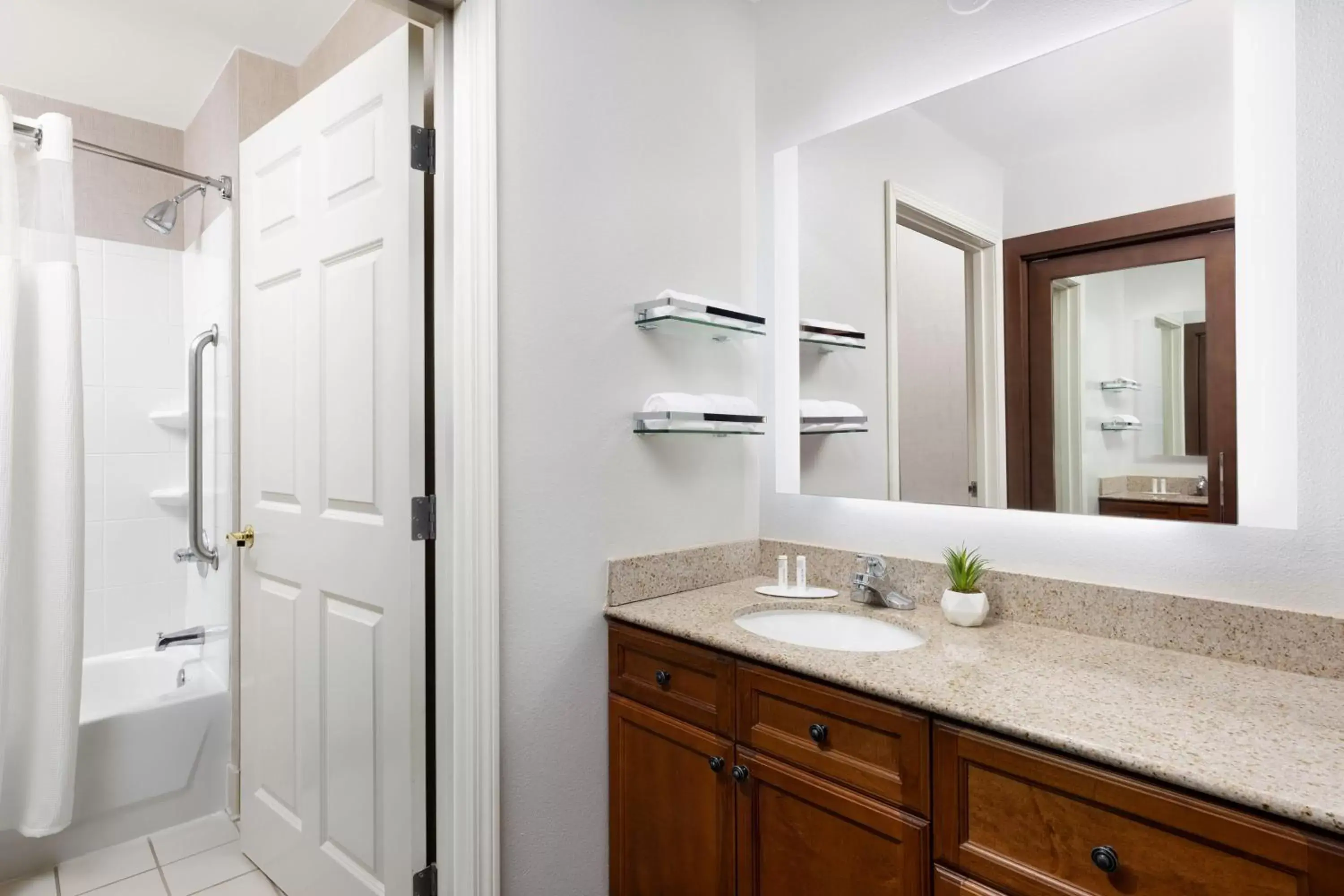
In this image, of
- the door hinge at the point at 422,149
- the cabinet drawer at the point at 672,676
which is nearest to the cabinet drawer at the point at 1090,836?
the cabinet drawer at the point at 672,676

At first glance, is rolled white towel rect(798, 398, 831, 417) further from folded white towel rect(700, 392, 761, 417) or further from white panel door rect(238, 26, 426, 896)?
white panel door rect(238, 26, 426, 896)

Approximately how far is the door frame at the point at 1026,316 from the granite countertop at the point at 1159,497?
0.43 feet

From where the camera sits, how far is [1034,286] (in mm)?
1529

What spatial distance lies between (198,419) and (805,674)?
7.83 feet

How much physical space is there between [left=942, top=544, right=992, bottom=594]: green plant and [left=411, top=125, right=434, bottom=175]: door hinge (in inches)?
55.6

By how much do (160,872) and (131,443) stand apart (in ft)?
5.42

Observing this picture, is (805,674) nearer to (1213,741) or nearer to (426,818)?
(1213,741)

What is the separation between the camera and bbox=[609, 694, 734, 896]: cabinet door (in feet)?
4.43

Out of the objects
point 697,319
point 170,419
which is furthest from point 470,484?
point 170,419

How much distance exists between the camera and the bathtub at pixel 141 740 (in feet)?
6.90

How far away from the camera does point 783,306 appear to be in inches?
79.3

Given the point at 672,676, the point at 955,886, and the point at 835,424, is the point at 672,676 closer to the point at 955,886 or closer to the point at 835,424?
the point at 955,886

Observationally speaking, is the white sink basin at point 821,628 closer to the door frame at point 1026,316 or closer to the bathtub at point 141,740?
the door frame at point 1026,316

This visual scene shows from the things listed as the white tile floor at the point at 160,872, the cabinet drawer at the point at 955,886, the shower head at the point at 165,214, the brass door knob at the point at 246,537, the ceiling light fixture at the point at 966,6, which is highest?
the ceiling light fixture at the point at 966,6
